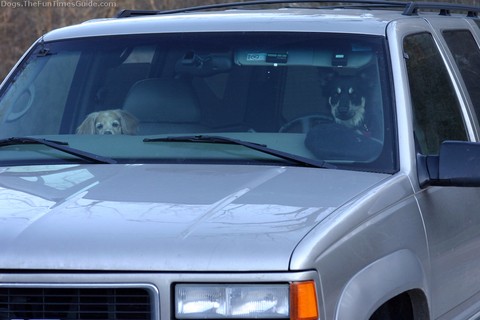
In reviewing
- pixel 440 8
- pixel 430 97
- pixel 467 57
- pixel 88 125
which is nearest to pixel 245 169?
pixel 88 125

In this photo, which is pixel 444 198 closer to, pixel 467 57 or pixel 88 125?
pixel 467 57

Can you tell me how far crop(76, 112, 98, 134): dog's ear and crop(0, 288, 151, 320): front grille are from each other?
141cm

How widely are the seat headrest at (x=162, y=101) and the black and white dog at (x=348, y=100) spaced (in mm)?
558

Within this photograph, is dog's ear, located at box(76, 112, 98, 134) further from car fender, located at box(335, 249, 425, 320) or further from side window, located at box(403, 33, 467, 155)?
car fender, located at box(335, 249, 425, 320)

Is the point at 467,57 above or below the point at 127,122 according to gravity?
above

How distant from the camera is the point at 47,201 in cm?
375

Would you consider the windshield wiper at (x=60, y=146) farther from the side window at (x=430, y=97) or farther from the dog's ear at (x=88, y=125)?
the side window at (x=430, y=97)

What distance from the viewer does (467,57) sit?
5473 mm

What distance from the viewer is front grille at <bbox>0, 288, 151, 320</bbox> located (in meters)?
3.28

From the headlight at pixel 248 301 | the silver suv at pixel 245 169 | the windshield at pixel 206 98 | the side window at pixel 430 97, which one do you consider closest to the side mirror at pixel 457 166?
the silver suv at pixel 245 169

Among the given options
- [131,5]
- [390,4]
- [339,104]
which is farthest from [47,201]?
[131,5]

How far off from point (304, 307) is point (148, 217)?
60 centimetres

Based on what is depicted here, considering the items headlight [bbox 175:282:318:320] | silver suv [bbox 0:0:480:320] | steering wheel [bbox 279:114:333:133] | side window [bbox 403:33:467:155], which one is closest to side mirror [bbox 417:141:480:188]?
silver suv [bbox 0:0:480:320]

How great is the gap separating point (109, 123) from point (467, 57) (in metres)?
1.87
